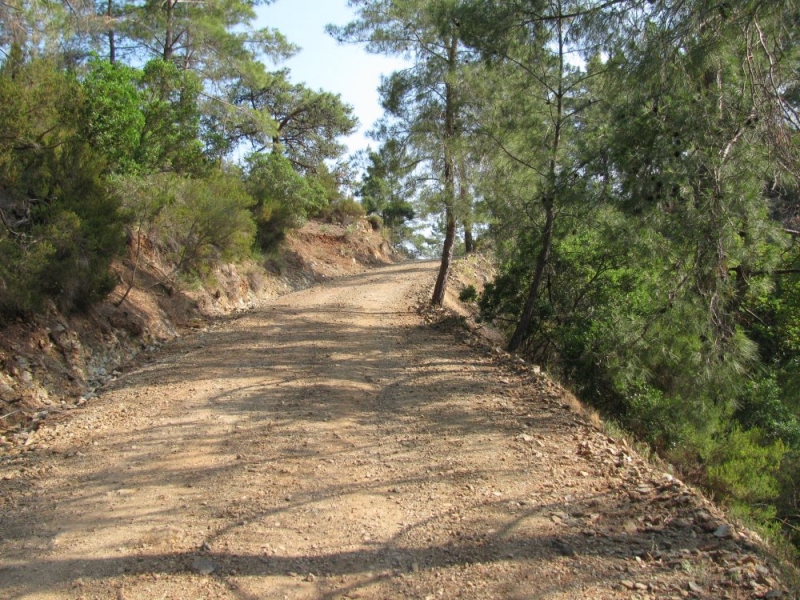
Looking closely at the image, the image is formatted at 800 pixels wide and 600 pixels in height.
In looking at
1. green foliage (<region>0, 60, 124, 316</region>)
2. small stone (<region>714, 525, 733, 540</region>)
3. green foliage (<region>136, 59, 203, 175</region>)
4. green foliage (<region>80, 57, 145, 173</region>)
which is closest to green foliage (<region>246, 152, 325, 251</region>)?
green foliage (<region>136, 59, 203, 175</region>)

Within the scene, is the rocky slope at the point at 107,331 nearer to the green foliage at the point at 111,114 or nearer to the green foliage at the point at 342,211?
the green foliage at the point at 111,114

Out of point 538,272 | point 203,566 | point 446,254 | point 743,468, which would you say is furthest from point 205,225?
point 743,468

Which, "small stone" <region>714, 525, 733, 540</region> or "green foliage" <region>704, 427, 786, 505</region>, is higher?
"small stone" <region>714, 525, 733, 540</region>

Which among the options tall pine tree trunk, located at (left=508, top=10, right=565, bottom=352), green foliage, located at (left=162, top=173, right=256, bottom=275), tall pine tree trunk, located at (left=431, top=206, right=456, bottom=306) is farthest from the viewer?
tall pine tree trunk, located at (left=431, top=206, right=456, bottom=306)

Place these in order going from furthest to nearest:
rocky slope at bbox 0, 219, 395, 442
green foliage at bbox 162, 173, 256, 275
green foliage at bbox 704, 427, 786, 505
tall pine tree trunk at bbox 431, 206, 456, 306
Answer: tall pine tree trunk at bbox 431, 206, 456, 306 < green foliage at bbox 162, 173, 256, 275 < green foliage at bbox 704, 427, 786, 505 < rocky slope at bbox 0, 219, 395, 442

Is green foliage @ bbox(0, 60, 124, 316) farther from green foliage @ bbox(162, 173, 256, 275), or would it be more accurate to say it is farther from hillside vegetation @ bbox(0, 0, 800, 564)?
green foliage @ bbox(162, 173, 256, 275)

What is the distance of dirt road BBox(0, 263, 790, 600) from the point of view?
13.7 ft

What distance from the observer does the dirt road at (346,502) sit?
4172 mm

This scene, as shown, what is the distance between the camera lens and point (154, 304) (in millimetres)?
12930

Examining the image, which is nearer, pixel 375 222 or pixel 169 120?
pixel 169 120

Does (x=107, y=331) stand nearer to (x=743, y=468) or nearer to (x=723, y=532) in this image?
(x=723, y=532)

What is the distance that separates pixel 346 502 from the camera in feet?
17.4

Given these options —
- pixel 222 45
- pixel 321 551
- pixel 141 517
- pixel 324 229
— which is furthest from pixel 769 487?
pixel 324 229

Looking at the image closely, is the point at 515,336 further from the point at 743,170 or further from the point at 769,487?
the point at 743,170
